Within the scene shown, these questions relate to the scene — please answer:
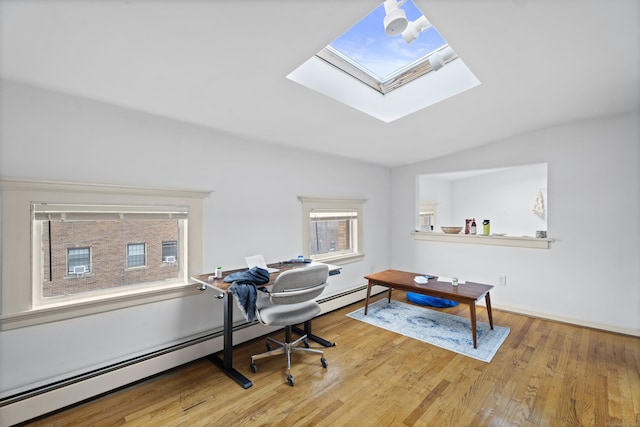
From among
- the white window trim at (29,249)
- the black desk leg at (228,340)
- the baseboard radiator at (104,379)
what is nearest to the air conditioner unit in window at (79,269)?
the white window trim at (29,249)

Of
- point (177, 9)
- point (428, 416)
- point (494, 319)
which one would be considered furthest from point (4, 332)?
point (494, 319)

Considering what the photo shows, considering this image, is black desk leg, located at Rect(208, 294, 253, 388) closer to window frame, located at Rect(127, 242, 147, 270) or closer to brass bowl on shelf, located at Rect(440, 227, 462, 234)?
window frame, located at Rect(127, 242, 147, 270)

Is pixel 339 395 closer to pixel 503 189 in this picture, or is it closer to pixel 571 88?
pixel 571 88

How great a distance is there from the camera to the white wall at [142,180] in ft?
5.89

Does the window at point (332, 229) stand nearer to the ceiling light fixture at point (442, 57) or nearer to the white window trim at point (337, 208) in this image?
the white window trim at point (337, 208)

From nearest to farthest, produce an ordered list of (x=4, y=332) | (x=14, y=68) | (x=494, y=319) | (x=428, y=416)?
(x=14, y=68) < (x=4, y=332) < (x=428, y=416) < (x=494, y=319)

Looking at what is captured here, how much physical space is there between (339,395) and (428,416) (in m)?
0.61

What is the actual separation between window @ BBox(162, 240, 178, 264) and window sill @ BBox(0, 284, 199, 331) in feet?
0.83

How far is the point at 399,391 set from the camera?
2115mm

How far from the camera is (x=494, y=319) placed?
3482 millimetres

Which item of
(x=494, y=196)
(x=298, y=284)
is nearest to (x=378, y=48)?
(x=298, y=284)

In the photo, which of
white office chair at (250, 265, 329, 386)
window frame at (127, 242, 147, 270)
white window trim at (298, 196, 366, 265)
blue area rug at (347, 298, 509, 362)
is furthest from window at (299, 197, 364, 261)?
window frame at (127, 242, 147, 270)

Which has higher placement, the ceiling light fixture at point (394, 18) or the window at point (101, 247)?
the ceiling light fixture at point (394, 18)

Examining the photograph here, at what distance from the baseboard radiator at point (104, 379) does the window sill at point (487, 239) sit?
10.1ft
